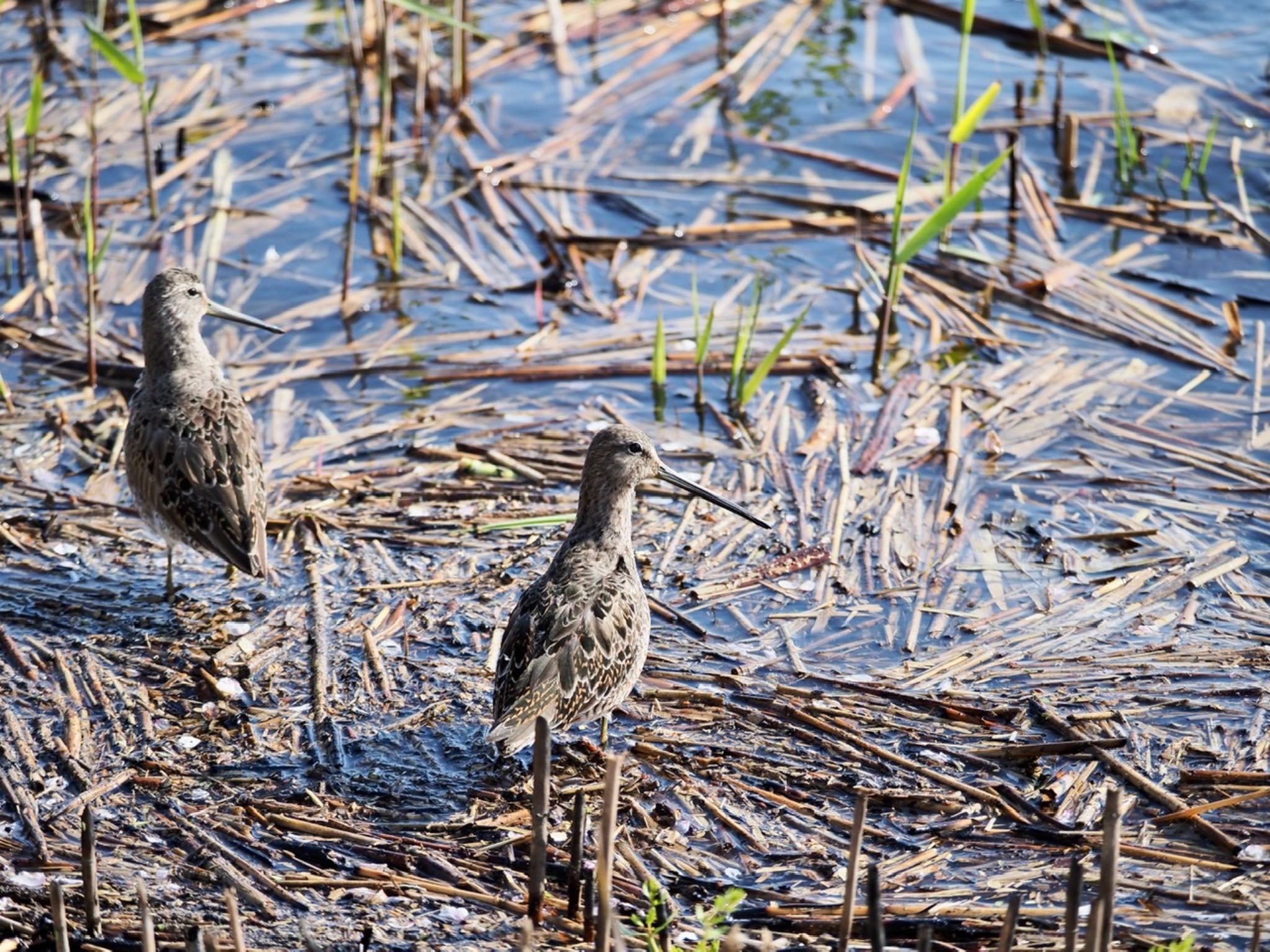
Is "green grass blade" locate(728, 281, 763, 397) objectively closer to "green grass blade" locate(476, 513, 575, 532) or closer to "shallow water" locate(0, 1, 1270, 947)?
"shallow water" locate(0, 1, 1270, 947)

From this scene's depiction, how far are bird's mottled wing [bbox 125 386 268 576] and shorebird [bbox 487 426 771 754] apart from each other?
133 centimetres

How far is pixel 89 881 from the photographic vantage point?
164 inches

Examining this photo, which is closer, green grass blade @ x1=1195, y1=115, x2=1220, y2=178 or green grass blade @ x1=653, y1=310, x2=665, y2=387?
green grass blade @ x1=653, y1=310, x2=665, y2=387

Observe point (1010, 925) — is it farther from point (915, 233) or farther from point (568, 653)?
point (915, 233)

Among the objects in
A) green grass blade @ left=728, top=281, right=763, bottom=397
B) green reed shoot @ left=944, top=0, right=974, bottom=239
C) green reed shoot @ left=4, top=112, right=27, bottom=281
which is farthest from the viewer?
green reed shoot @ left=4, top=112, right=27, bottom=281

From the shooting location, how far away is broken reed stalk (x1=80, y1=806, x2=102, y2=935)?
Result: 403cm

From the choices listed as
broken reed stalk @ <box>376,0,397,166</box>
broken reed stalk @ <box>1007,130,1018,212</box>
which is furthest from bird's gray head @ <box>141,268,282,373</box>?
broken reed stalk @ <box>1007,130,1018,212</box>

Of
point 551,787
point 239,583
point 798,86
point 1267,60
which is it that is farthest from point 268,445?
point 1267,60

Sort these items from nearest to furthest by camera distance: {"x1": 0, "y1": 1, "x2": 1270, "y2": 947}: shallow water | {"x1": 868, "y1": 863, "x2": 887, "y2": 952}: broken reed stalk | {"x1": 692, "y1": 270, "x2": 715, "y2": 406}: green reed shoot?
{"x1": 868, "y1": 863, "x2": 887, "y2": 952}: broken reed stalk < {"x1": 0, "y1": 1, "x2": 1270, "y2": 947}: shallow water < {"x1": 692, "y1": 270, "x2": 715, "y2": 406}: green reed shoot

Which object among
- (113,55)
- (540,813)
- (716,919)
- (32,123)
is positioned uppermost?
(113,55)

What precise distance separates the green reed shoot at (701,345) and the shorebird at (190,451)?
6.95 feet

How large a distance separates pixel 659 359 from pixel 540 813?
12.8ft

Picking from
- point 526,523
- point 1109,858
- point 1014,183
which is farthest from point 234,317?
point 1109,858

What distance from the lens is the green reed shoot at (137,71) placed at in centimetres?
775
